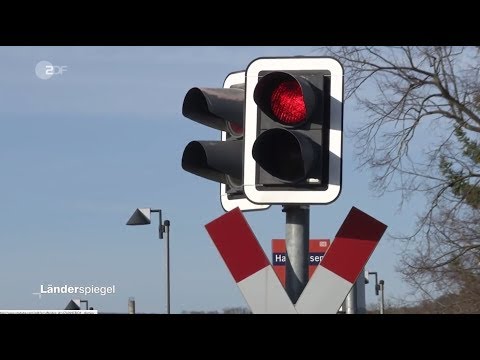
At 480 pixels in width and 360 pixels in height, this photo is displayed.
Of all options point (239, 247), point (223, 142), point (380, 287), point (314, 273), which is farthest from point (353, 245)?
point (380, 287)

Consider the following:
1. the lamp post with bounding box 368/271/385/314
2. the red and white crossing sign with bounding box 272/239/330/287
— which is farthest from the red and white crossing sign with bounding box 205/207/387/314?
the lamp post with bounding box 368/271/385/314

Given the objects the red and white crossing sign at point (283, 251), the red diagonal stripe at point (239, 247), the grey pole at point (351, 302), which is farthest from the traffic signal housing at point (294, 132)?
the grey pole at point (351, 302)

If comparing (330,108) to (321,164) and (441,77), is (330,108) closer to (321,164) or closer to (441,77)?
(321,164)

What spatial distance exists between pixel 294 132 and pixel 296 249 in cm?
Answer: 45

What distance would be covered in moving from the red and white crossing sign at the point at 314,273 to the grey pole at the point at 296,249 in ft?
0.28

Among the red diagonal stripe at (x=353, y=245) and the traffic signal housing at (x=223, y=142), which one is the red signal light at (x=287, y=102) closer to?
the traffic signal housing at (x=223, y=142)

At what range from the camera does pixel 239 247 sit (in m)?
3.77

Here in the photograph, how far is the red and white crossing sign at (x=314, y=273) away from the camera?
3.72 metres

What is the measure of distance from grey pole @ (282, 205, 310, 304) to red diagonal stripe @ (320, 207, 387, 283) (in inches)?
5.9

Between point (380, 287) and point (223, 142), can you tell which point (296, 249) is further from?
point (380, 287)

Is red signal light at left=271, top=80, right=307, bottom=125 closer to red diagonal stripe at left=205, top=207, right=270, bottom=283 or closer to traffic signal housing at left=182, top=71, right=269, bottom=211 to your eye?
traffic signal housing at left=182, top=71, right=269, bottom=211

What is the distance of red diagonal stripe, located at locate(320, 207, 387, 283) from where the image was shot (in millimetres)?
3715
